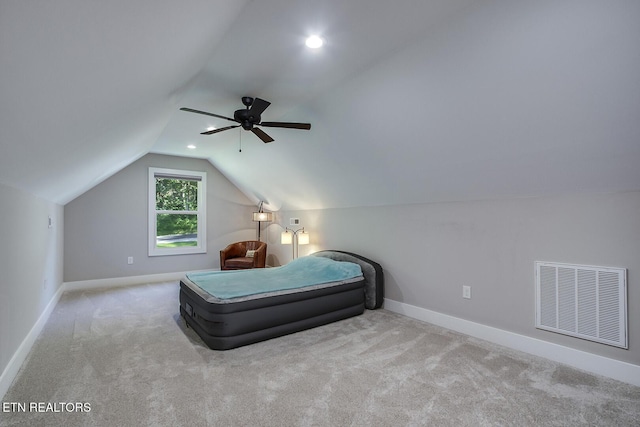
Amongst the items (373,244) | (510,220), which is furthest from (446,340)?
(373,244)

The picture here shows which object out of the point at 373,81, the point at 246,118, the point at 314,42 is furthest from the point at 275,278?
the point at 314,42

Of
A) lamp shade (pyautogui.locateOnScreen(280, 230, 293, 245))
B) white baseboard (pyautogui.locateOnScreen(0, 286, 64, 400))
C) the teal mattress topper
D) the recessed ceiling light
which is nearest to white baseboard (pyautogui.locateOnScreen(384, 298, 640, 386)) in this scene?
the teal mattress topper

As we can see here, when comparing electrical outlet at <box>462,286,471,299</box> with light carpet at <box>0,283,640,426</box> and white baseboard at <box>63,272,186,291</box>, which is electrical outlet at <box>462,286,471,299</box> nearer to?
light carpet at <box>0,283,640,426</box>

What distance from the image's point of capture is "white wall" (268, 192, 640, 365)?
2324 millimetres

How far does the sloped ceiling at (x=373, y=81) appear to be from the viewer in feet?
4.22

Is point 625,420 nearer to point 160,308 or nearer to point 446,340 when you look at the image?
point 446,340

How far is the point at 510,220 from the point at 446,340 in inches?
50.6

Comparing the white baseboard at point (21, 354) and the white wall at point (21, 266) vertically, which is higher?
the white wall at point (21, 266)

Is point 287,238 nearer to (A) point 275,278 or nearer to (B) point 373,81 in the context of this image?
(A) point 275,278

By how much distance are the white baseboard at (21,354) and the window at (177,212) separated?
2408mm

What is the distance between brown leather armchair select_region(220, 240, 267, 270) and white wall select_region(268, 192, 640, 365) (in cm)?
225

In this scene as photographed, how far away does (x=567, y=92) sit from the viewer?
1.97 metres

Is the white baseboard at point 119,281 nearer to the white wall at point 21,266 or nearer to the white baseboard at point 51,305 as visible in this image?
the white baseboard at point 51,305

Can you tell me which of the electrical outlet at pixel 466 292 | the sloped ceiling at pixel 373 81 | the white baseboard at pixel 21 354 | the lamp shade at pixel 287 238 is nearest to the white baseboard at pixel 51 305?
the white baseboard at pixel 21 354
